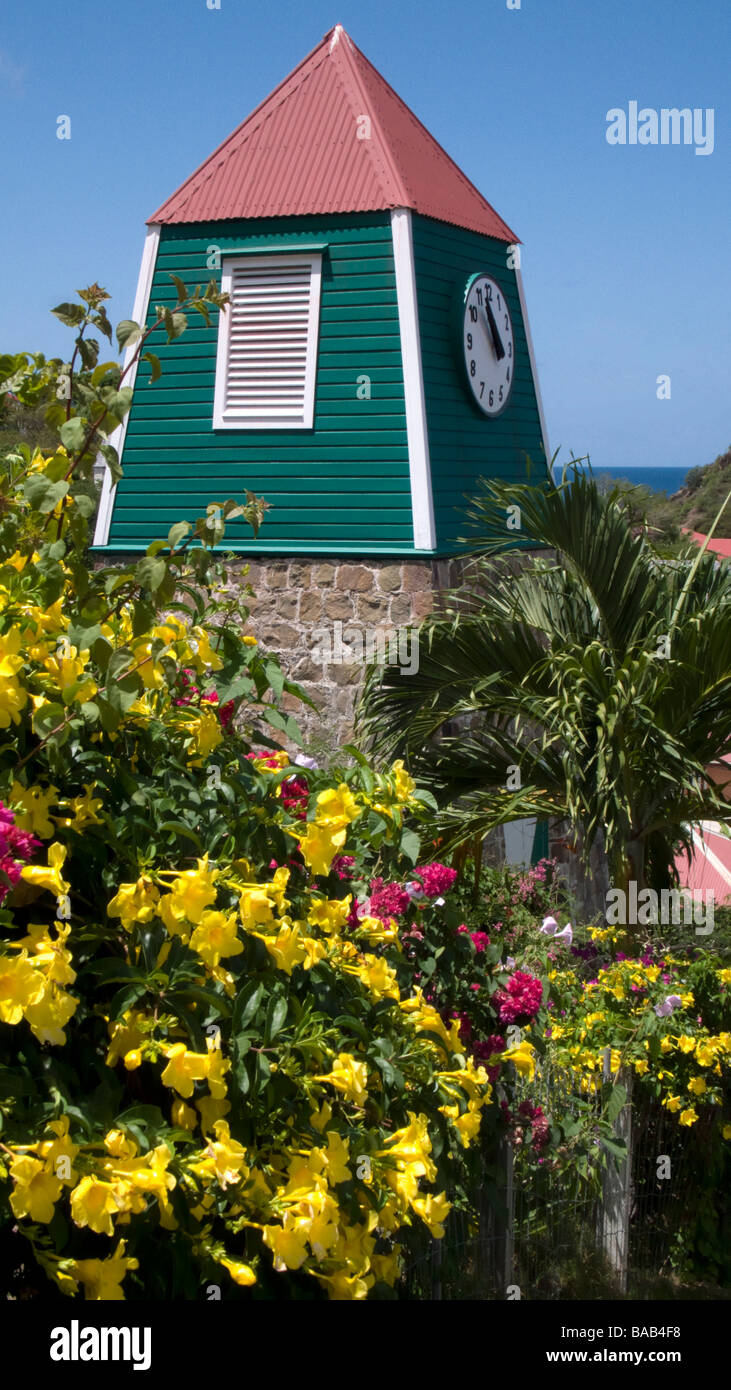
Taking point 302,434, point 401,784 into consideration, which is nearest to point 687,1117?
point 401,784

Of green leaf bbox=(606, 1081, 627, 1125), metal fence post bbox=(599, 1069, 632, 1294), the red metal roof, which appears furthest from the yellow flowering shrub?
the red metal roof

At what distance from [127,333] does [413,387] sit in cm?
767

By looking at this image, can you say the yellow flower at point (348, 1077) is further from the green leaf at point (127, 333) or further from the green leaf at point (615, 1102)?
the green leaf at point (615, 1102)

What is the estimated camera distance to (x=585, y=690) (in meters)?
6.48

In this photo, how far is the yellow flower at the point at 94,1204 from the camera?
170 cm

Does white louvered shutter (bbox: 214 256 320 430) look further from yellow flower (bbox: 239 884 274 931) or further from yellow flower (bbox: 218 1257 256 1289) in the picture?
yellow flower (bbox: 218 1257 256 1289)

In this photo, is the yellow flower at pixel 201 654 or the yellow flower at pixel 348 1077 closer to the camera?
the yellow flower at pixel 348 1077

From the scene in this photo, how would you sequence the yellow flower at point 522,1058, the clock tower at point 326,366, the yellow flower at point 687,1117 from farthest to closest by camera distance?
1. the clock tower at point 326,366
2. the yellow flower at point 687,1117
3. the yellow flower at point 522,1058

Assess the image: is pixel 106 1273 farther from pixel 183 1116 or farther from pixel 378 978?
pixel 378 978

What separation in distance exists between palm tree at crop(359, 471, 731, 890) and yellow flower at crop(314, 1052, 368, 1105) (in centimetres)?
396

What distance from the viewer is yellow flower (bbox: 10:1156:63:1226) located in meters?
1.68

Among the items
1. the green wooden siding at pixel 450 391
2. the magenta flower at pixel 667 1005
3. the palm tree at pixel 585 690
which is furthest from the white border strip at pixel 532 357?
the magenta flower at pixel 667 1005

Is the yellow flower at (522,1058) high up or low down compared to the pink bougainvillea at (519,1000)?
down

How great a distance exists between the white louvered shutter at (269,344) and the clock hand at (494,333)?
5.80 ft
